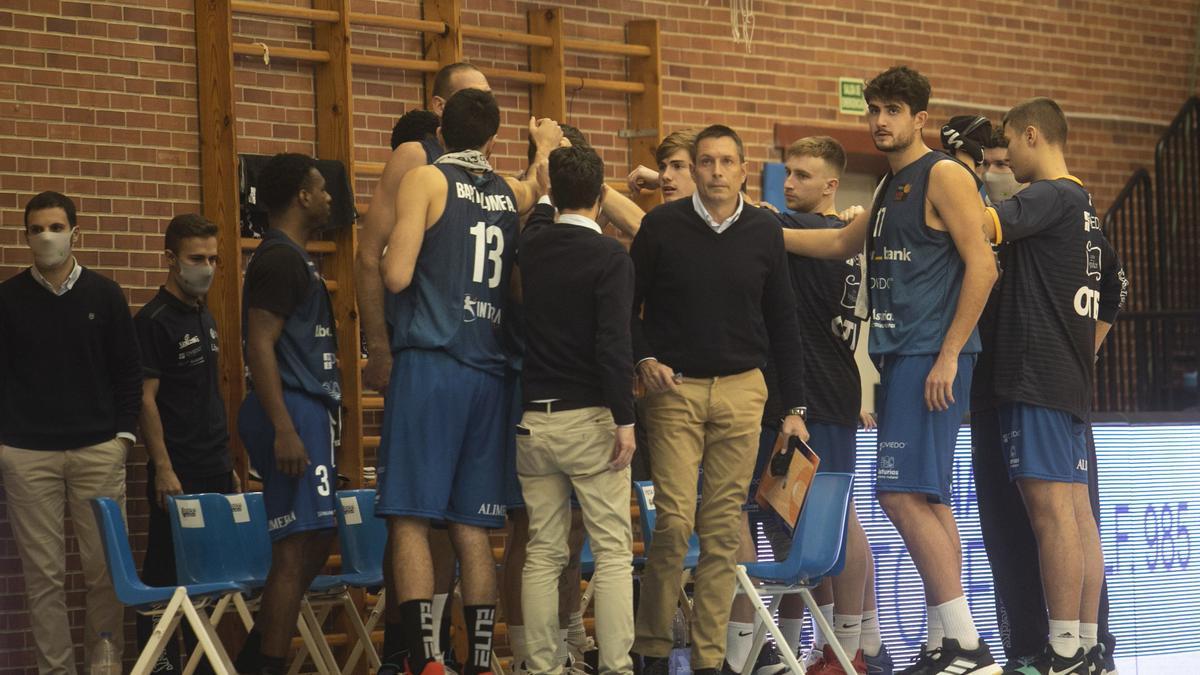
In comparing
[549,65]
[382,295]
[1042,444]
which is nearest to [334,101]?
[549,65]

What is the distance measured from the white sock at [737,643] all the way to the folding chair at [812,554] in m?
0.03

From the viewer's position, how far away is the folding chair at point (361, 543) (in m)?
5.36

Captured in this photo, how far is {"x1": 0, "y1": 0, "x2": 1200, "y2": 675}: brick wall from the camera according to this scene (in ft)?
20.2

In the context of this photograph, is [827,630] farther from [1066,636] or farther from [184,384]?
[184,384]

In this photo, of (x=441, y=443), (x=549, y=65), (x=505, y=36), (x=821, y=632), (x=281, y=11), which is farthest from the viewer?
(x=549, y=65)

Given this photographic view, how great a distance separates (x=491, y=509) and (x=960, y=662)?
1562 mm

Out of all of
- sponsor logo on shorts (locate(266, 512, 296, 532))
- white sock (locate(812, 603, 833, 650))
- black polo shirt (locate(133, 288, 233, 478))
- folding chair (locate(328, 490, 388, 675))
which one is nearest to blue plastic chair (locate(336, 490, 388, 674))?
folding chair (locate(328, 490, 388, 675))

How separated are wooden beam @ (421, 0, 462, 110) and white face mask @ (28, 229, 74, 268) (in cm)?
194

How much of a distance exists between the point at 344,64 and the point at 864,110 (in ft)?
10.3

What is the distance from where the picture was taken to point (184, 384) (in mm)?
5859

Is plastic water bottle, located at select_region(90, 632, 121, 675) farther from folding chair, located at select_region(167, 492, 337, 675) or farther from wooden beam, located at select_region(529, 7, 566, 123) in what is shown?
wooden beam, located at select_region(529, 7, 566, 123)

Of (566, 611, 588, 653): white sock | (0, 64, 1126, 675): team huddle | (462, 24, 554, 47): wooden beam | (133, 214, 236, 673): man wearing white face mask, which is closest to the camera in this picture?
(0, 64, 1126, 675): team huddle

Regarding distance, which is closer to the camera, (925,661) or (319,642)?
(925,661)

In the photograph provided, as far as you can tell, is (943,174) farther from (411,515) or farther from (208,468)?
(208,468)
